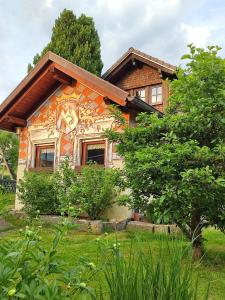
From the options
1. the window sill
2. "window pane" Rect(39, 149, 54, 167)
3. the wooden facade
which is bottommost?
the window sill

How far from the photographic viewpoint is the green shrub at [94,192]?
31.0 feet

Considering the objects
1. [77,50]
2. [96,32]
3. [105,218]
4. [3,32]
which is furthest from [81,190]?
[96,32]

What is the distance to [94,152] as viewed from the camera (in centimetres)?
1158

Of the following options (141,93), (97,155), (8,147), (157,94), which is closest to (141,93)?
(141,93)

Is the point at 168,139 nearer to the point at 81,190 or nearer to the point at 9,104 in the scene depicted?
the point at 81,190

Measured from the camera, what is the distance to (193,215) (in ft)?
18.5

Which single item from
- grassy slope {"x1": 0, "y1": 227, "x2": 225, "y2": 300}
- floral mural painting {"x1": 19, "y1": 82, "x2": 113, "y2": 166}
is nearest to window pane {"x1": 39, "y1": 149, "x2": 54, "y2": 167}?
floral mural painting {"x1": 19, "y1": 82, "x2": 113, "y2": 166}

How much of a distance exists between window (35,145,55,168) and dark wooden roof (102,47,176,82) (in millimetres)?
5224

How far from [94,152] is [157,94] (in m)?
4.85

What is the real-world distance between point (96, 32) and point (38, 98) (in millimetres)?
13604

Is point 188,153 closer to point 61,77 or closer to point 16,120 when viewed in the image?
point 61,77

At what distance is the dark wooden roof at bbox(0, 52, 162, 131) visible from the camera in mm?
10907

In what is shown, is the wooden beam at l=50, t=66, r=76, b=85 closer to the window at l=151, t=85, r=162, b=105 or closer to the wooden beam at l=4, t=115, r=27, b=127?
the wooden beam at l=4, t=115, r=27, b=127

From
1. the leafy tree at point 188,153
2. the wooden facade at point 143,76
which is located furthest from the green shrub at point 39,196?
the wooden facade at point 143,76
